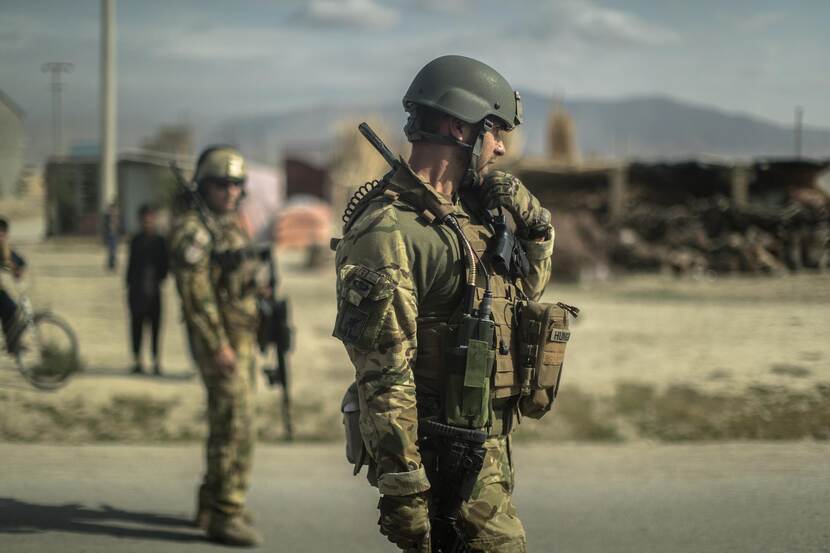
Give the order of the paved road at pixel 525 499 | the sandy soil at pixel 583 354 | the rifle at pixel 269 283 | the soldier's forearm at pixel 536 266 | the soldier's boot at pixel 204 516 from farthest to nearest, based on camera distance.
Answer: the sandy soil at pixel 583 354, the rifle at pixel 269 283, the soldier's boot at pixel 204 516, the paved road at pixel 525 499, the soldier's forearm at pixel 536 266

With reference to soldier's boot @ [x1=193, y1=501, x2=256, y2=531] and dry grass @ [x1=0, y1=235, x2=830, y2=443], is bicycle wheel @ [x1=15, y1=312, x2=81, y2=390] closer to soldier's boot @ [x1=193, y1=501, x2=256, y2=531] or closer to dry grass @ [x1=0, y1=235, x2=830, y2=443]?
dry grass @ [x1=0, y1=235, x2=830, y2=443]

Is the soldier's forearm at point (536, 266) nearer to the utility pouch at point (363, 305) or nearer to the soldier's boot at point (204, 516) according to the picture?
the utility pouch at point (363, 305)

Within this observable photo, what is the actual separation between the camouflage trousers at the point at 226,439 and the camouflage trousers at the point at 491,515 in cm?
221

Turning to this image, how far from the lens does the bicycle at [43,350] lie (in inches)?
354

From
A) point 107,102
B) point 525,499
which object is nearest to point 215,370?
point 525,499

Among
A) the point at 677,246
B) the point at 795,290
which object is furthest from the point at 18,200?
the point at 795,290

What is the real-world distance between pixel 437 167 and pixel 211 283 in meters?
2.36

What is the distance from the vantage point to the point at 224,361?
195 inches

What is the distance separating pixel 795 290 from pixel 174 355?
33.0 feet

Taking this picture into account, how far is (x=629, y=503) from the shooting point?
5605 millimetres

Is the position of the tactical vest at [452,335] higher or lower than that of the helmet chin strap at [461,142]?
lower

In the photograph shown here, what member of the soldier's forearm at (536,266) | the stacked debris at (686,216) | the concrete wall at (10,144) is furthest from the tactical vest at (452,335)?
the concrete wall at (10,144)

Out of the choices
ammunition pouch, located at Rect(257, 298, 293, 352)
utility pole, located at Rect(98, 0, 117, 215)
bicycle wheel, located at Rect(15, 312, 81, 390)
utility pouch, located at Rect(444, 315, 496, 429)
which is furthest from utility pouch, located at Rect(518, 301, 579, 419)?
utility pole, located at Rect(98, 0, 117, 215)

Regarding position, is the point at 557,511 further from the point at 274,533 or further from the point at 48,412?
the point at 48,412
